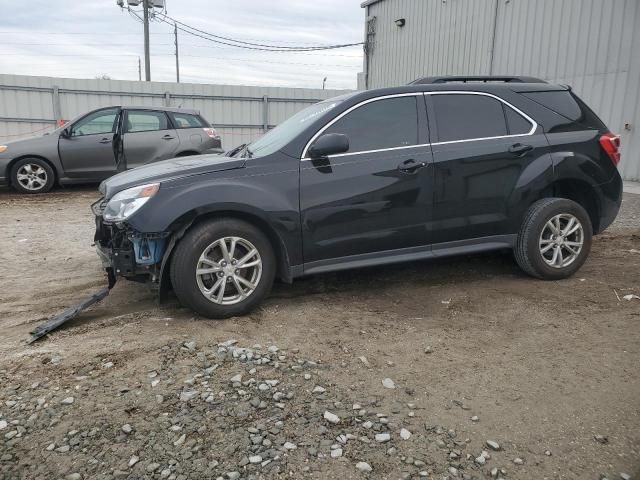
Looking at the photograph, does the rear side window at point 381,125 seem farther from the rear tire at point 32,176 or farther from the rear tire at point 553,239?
the rear tire at point 32,176

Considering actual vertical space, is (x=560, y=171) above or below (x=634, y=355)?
above

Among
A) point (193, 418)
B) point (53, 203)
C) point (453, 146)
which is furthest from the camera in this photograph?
point (53, 203)

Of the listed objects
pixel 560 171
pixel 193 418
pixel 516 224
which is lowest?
pixel 193 418

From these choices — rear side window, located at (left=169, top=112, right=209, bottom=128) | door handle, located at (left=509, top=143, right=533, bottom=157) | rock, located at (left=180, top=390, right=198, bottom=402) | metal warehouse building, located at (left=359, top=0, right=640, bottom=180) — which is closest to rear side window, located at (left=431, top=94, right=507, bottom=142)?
door handle, located at (left=509, top=143, right=533, bottom=157)

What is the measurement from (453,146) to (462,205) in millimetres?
498

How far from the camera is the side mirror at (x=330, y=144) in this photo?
4.00 m

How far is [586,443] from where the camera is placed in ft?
8.27

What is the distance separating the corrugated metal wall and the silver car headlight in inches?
507

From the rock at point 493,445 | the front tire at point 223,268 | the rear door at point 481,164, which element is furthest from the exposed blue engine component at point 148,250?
the rock at point 493,445

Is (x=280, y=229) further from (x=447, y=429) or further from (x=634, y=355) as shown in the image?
(x=634, y=355)

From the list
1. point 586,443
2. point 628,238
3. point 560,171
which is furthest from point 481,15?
point 586,443

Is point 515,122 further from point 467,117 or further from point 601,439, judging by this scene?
point 601,439

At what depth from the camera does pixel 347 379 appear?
3082 millimetres

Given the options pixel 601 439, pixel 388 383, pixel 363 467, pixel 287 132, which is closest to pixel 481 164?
pixel 287 132
